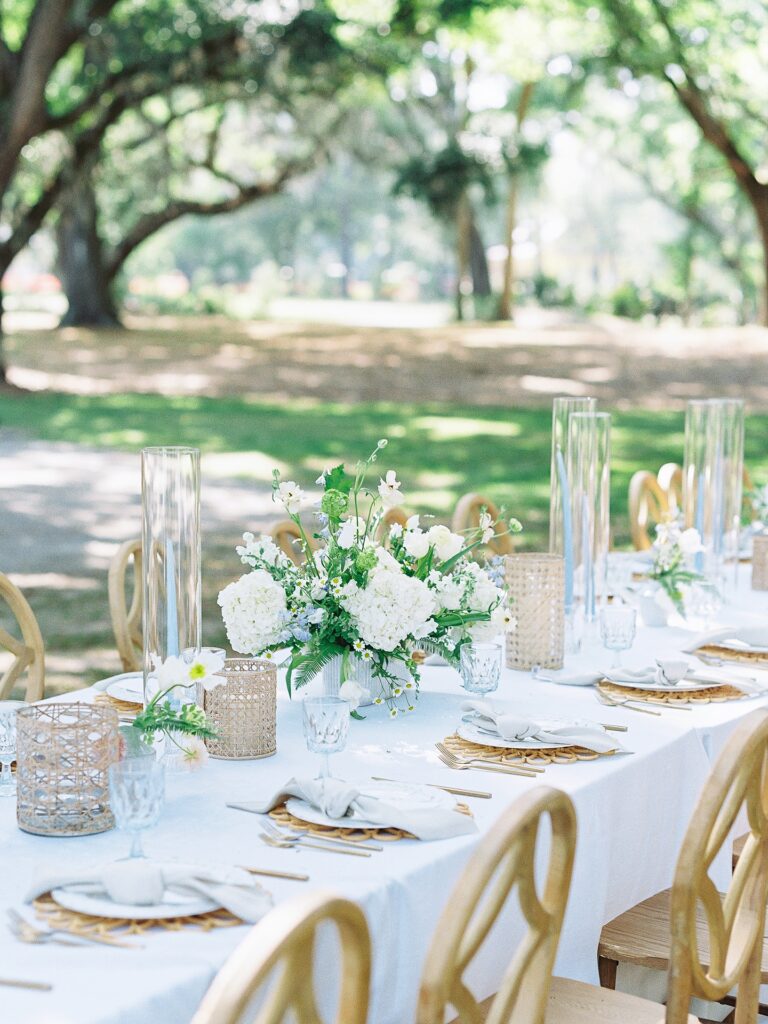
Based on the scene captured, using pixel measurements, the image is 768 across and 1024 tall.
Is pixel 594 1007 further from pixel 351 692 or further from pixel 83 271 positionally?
pixel 83 271

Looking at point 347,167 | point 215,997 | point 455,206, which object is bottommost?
point 215,997

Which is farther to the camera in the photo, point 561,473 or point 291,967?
point 561,473

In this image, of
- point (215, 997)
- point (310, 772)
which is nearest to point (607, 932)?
point (310, 772)

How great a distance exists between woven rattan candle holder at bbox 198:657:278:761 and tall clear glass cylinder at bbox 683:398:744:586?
202 centimetres

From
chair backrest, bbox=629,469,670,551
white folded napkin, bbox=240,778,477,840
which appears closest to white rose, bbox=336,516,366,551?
white folded napkin, bbox=240,778,477,840

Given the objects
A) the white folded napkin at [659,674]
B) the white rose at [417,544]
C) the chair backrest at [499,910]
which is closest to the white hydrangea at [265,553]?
the white rose at [417,544]

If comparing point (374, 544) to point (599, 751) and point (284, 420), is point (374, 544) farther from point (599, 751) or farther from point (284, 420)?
point (284, 420)

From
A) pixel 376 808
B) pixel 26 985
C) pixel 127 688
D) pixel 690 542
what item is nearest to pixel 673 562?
pixel 690 542

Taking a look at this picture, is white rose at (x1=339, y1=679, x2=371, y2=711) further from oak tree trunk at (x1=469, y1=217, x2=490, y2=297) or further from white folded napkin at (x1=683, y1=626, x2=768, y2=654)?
oak tree trunk at (x1=469, y1=217, x2=490, y2=297)

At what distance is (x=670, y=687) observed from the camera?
3.39 meters

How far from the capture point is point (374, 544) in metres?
3.09

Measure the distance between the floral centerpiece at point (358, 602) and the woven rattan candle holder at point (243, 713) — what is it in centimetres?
20

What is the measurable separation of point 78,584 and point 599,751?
6.55m

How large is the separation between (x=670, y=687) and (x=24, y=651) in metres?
1.62
